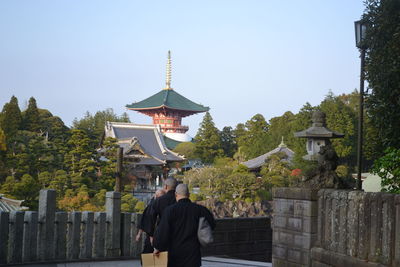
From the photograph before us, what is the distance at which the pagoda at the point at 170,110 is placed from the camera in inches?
2819

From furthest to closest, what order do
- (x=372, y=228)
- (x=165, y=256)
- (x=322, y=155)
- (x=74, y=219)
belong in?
(x=74, y=219) → (x=322, y=155) → (x=372, y=228) → (x=165, y=256)

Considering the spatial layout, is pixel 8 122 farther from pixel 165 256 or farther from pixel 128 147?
pixel 165 256

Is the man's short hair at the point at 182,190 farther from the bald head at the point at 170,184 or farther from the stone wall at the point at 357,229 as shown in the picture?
the stone wall at the point at 357,229

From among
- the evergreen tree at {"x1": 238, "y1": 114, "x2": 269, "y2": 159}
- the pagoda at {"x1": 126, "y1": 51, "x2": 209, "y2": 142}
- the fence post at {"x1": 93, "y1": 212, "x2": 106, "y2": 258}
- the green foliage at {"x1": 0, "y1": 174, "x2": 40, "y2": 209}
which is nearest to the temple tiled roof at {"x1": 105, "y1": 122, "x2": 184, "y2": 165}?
the evergreen tree at {"x1": 238, "y1": 114, "x2": 269, "y2": 159}

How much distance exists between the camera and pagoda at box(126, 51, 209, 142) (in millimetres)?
71594

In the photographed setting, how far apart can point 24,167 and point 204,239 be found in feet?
99.1

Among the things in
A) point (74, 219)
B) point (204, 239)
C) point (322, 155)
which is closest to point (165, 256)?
point (204, 239)

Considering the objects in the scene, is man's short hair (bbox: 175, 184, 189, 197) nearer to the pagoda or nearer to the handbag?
the handbag

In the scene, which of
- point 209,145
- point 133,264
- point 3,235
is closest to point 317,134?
point 133,264

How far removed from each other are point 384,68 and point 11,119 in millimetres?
40428

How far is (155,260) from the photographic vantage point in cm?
576

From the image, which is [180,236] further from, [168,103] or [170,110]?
[170,110]

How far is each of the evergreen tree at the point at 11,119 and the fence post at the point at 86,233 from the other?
117ft

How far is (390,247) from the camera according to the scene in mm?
5852
